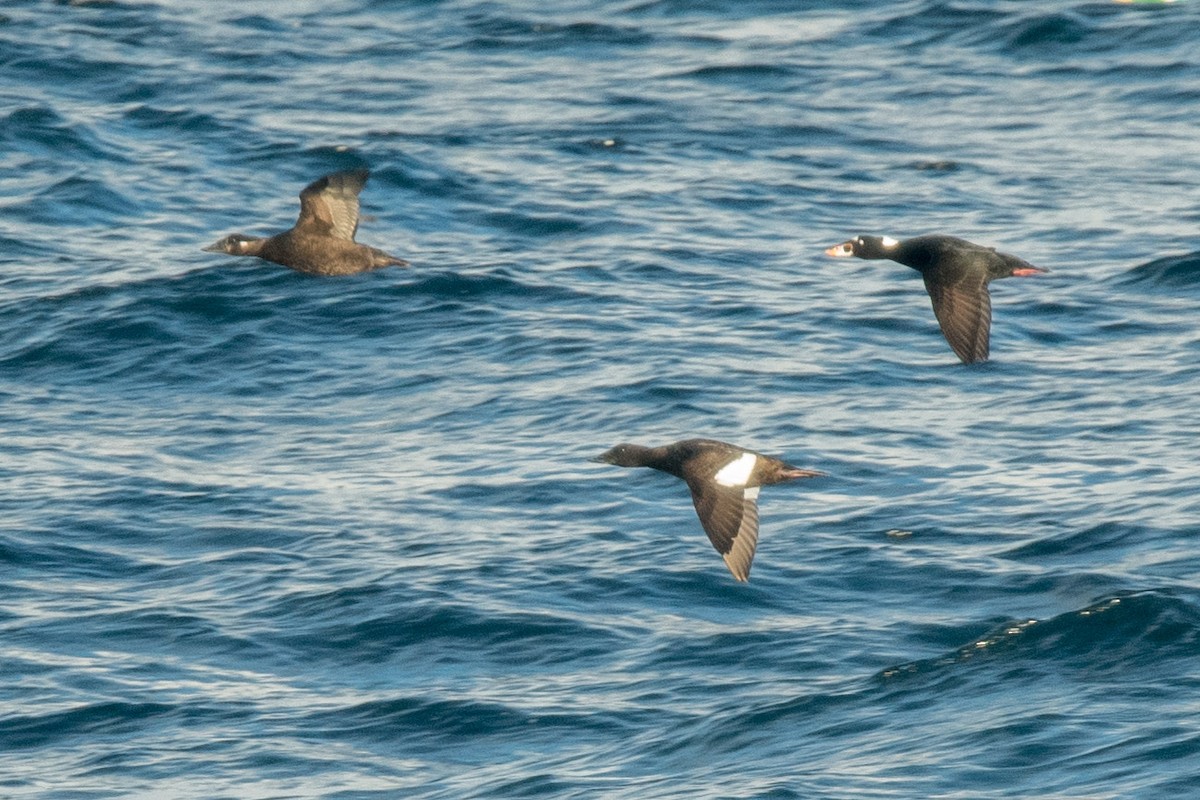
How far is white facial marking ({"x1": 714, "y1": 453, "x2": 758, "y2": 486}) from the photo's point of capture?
1140cm

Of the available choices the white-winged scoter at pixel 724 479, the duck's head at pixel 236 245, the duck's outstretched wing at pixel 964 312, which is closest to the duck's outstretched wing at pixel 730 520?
the white-winged scoter at pixel 724 479

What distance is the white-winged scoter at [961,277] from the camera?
12367 mm

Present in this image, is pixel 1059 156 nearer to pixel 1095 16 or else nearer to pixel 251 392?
pixel 1095 16

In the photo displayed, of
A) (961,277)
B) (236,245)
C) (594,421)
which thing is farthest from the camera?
(236,245)

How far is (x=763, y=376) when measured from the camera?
16094 millimetres

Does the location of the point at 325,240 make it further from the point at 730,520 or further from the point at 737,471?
the point at 730,520

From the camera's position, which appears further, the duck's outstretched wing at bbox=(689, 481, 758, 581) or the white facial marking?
the white facial marking

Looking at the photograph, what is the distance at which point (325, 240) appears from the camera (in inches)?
636

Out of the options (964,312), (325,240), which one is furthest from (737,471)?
(325,240)

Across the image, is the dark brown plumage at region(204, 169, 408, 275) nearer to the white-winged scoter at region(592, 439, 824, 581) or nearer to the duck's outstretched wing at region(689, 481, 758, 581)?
the white-winged scoter at region(592, 439, 824, 581)

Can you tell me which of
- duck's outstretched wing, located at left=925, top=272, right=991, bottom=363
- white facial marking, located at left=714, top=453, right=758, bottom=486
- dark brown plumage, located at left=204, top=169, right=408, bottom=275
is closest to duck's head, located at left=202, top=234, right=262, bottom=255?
dark brown plumage, located at left=204, top=169, right=408, bottom=275

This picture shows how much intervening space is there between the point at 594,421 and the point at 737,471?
3927 mm

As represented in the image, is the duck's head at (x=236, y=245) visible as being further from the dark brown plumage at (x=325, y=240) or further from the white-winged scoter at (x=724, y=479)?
the white-winged scoter at (x=724, y=479)

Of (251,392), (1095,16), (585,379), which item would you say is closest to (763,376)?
(585,379)
